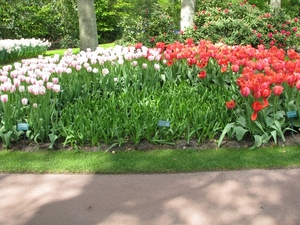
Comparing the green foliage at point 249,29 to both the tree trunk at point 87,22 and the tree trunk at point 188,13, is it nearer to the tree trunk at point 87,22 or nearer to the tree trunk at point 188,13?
the tree trunk at point 188,13

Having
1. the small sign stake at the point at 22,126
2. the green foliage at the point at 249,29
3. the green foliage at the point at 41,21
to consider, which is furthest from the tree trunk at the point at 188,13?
the small sign stake at the point at 22,126

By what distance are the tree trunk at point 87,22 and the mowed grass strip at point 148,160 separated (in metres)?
5.64

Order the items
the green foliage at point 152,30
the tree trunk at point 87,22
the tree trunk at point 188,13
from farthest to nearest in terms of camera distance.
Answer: the tree trunk at point 188,13 → the green foliage at point 152,30 → the tree trunk at point 87,22

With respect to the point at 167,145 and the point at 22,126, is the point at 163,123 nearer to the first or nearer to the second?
the point at 167,145

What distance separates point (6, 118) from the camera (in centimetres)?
433

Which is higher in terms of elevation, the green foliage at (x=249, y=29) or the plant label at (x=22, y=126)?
the green foliage at (x=249, y=29)

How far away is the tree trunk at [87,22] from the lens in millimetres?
9195

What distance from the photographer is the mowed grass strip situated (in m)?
3.80

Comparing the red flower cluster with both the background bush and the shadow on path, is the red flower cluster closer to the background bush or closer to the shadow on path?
the shadow on path

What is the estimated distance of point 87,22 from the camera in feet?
30.7

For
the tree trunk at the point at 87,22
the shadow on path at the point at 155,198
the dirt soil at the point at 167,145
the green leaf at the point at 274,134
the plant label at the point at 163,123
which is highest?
the tree trunk at the point at 87,22

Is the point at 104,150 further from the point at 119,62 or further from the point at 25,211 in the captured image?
the point at 119,62

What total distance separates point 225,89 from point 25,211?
3.24 metres

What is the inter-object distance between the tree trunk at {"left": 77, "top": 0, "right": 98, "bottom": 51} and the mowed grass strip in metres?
5.64
